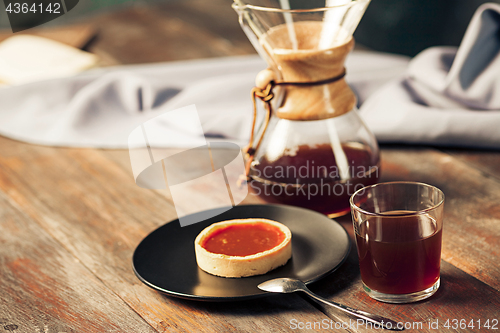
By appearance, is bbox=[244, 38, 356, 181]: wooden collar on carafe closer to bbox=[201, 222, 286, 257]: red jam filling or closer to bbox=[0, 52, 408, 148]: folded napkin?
bbox=[201, 222, 286, 257]: red jam filling

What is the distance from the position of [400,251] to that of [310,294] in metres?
0.10

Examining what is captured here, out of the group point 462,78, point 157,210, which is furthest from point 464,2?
point 157,210

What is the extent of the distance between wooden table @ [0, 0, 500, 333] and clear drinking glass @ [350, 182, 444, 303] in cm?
2

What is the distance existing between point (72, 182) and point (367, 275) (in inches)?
23.4

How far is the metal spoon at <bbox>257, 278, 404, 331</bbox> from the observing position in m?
0.53

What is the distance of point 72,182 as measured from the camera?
964 millimetres

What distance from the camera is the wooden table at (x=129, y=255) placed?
561 mm

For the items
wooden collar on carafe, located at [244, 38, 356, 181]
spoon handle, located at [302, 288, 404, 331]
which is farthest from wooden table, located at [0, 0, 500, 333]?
wooden collar on carafe, located at [244, 38, 356, 181]

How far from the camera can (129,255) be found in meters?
0.72

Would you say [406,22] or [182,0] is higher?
[182,0]

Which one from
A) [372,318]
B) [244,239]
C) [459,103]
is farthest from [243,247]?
[459,103]

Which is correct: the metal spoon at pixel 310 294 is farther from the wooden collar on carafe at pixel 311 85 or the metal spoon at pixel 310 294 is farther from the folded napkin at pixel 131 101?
the folded napkin at pixel 131 101

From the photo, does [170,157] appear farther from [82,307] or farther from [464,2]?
[464,2]

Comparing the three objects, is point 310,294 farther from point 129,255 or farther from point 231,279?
point 129,255
